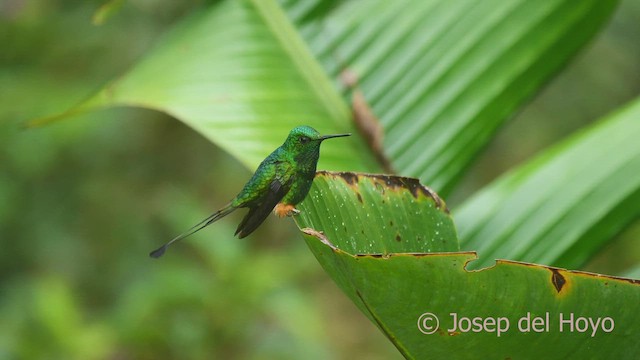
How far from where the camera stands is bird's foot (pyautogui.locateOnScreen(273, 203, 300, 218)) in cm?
41

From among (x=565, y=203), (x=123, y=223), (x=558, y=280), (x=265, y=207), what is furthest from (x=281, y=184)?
(x=123, y=223)

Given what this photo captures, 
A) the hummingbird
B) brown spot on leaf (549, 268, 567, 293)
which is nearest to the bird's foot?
the hummingbird

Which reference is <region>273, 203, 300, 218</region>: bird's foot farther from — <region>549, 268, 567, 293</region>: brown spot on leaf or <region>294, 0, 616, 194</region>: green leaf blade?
<region>294, 0, 616, 194</region>: green leaf blade

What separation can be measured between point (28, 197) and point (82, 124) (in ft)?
0.98

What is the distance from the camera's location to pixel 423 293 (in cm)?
38

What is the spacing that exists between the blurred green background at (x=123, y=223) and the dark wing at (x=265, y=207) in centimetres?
138

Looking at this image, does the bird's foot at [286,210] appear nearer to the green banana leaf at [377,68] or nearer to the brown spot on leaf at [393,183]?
the brown spot on leaf at [393,183]

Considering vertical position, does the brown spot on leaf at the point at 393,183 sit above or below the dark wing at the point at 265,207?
below

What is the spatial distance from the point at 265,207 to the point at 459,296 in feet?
Answer: 0.39

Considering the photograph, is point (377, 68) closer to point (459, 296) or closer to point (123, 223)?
point (459, 296)

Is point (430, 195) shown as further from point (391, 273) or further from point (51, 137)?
point (51, 137)

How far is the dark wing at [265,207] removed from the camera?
43cm

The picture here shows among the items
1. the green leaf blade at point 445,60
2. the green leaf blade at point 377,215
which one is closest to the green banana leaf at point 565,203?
the green leaf blade at point 445,60

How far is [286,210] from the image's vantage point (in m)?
0.41
